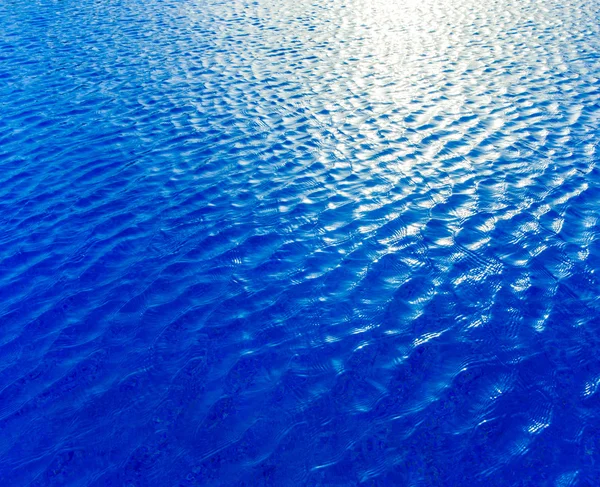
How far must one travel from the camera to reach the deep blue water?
7.67 metres

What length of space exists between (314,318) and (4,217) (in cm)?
871

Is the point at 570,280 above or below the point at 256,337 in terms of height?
below

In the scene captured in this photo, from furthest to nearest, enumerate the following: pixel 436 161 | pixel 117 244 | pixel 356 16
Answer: pixel 356 16, pixel 436 161, pixel 117 244

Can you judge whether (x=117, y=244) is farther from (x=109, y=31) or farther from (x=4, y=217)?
(x=109, y=31)

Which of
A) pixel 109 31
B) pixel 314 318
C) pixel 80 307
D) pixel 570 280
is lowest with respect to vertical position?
pixel 570 280

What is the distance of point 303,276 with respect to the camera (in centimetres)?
1071

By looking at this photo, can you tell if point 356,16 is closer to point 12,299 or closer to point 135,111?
point 135,111

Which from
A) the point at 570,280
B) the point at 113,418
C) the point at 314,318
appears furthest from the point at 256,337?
the point at 570,280

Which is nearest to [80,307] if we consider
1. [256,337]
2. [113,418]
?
[113,418]

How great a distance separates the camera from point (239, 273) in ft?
35.6

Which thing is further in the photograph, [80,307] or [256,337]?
[80,307]

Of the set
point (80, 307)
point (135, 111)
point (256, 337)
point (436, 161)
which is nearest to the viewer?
point (256, 337)

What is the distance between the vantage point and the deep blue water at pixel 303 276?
25.2 feet

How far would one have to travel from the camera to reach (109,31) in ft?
87.6
